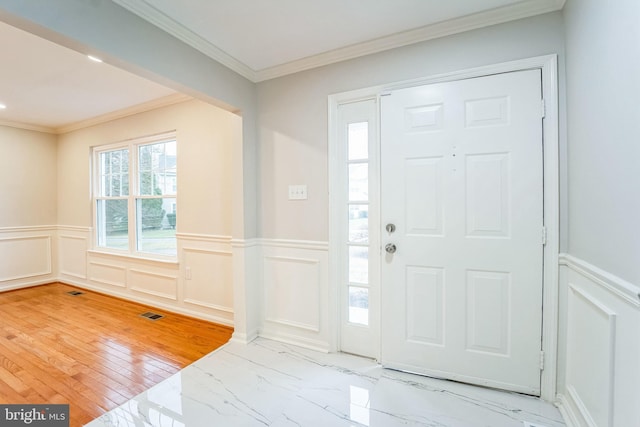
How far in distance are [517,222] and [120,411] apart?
2646 millimetres

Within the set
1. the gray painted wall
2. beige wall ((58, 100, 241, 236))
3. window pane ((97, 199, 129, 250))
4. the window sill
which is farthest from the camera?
window pane ((97, 199, 129, 250))

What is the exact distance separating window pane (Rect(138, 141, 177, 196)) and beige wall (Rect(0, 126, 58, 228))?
2.16 meters

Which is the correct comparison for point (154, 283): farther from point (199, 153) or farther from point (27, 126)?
point (27, 126)

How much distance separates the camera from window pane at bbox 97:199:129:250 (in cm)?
390

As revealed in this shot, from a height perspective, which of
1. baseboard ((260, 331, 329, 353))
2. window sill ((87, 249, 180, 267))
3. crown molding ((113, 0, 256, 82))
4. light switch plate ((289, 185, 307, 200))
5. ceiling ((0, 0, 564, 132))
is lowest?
baseboard ((260, 331, 329, 353))

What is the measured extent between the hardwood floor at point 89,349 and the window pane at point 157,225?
0.73 meters

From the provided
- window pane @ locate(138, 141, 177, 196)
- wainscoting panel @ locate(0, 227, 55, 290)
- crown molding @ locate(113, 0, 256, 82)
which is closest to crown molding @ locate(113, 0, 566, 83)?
crown molding @ locate(113, 0, 256, 82)

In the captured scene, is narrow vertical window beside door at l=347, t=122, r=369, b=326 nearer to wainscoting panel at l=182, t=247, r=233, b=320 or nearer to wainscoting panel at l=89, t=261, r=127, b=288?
wainscoting panel at l=182, t=247, r=233, b=320

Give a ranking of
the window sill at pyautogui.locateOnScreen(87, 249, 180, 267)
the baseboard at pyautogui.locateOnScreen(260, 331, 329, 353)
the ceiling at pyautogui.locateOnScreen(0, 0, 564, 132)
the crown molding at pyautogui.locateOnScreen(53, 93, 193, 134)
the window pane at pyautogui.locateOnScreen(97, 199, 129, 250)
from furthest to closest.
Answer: the window pane at pyautogui.locateOnScreen(97, 199, 129, 250)
the window sill at pyautogui.locateOnScreen(87, 249, 180, 267)
the crown molding at pyautogui.locateOnScreen(53, 93, 193, 134)
the baseboard at pyautogui.locateOnScreen(260, 331, 329, 353)
the ceiling at pyautogui.locateOnScreen(0, 0, 564, 132)

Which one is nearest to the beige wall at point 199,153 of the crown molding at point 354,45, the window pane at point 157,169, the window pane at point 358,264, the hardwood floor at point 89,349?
the window pane at point 157,169

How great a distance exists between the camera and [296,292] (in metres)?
2.51

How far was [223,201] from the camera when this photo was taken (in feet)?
9.73

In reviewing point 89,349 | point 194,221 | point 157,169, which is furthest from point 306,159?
point 89,349

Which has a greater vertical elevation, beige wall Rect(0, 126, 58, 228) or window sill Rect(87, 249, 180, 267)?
beige wall Rect(0, 126, 58, 228)
